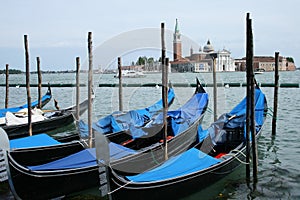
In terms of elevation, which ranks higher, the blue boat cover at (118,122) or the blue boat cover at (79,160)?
the blue boat cover at (118,122)

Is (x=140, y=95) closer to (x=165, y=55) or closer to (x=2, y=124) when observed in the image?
(x=2, y=124)

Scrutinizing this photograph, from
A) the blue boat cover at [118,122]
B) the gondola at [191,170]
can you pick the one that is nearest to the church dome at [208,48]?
the blue boat cover at [118,122]

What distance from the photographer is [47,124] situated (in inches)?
341

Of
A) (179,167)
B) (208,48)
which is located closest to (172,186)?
(179,167)

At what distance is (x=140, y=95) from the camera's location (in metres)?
19.5

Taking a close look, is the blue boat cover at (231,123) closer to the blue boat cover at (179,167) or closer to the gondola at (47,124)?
the blue boat cover at (179,167)

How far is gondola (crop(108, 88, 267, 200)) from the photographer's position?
3543 mm

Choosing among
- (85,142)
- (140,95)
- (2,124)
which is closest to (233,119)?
(85,142)

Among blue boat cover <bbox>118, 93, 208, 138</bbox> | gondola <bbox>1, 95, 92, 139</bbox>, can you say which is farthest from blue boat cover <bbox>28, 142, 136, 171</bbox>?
gondola <bbox>1, 95, 92, 139</bbox>

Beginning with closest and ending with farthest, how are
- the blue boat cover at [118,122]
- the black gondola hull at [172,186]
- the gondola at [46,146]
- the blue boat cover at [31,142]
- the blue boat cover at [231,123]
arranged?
1. the black gondola hull at [172,186]
2. the gondola at [46,146]
3. the blue boat cover at [31,142]
4. the blue boat cover at [231,123]
5. the blue boat cover at [118,122]

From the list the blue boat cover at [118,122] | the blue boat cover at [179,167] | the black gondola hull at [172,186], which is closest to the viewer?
the black gondola hull at [172,186]

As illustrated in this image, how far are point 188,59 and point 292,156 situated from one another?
101 inches

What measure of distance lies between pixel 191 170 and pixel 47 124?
5.58 meters

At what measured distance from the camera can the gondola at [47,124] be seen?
25.5ft
